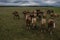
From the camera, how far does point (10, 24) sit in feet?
13.0

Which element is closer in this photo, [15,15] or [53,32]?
[53,32]

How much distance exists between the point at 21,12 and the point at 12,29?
3.57 ft

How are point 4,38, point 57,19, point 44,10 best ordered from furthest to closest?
1. point 44,10
2. point 57,19
3. point 4,38

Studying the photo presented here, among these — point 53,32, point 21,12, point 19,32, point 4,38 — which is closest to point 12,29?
point 19,32

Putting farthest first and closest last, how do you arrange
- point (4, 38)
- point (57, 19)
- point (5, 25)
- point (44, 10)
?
point (44, 10) < point (57, 19) < point (5, 25) < point (4, 38)

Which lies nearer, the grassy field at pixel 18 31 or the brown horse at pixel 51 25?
the grassy field at pixel 18 31

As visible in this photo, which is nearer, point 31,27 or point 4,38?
point 4,38

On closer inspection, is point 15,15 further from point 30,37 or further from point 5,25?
point 30,37

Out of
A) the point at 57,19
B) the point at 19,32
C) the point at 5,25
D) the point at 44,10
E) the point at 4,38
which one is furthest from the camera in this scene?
the point at 44,10

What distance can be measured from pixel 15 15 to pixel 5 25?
64 cm

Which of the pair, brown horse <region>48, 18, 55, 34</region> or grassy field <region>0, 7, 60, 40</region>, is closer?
grassy field <region>0, 7, 60, 40</region>

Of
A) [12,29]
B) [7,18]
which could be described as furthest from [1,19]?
[12,29]

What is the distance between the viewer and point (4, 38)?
326 centimetres

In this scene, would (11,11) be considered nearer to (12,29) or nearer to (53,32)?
(12,29)
